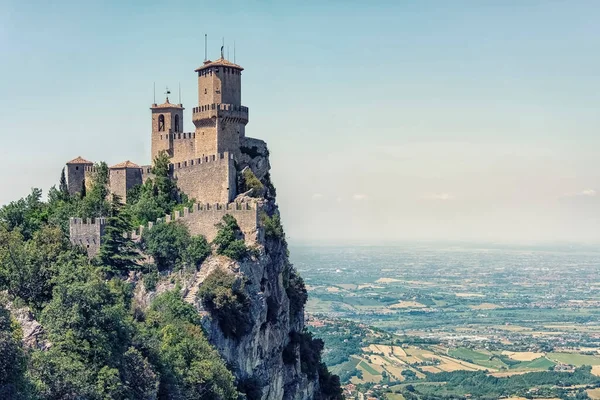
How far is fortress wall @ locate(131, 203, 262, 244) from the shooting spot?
44.0 meters

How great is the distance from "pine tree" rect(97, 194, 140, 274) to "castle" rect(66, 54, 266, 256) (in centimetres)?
105

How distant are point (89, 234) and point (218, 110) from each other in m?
11.5

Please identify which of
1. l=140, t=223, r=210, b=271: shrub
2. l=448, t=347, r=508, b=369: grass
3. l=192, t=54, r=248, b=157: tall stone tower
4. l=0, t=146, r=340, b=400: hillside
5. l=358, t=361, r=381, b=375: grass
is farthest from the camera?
l=448, t=347, r=508, b=369: grass

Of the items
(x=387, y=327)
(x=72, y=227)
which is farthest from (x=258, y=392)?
(x=387, y=327)

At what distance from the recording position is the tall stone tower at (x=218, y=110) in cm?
4931

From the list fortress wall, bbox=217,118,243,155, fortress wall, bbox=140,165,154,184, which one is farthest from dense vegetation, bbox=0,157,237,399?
fortress wall, bbox=217,118,243,155

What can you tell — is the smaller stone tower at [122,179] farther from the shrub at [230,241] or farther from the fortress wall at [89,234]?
the shrub at [230,241]

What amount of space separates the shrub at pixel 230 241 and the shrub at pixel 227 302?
1.27m

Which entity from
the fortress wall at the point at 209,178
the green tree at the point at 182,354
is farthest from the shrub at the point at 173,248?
the fortress wall at the point at 209,178

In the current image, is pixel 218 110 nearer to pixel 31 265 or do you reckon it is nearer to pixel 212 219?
pixel 212 219

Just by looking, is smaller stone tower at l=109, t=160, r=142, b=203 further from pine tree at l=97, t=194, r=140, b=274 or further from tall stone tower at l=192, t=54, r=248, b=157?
pine tree at l=97, t=194, r=140, b=274

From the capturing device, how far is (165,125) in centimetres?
5250

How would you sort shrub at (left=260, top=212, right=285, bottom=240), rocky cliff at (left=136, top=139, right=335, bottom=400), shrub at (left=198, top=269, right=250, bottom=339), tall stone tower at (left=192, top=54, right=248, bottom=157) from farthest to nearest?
1. tall stone tower at (left=192, top=54, right=248, bottom=157)
2. shrub at (left=260, top=212, right=285, bottom=240)
3. rocky cliff at (left=136, top=139, right=335, bottom=400)
4. shrub at (left=198, top=269, right=250, bottom=339)

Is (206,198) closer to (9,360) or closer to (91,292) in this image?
(91,292)
